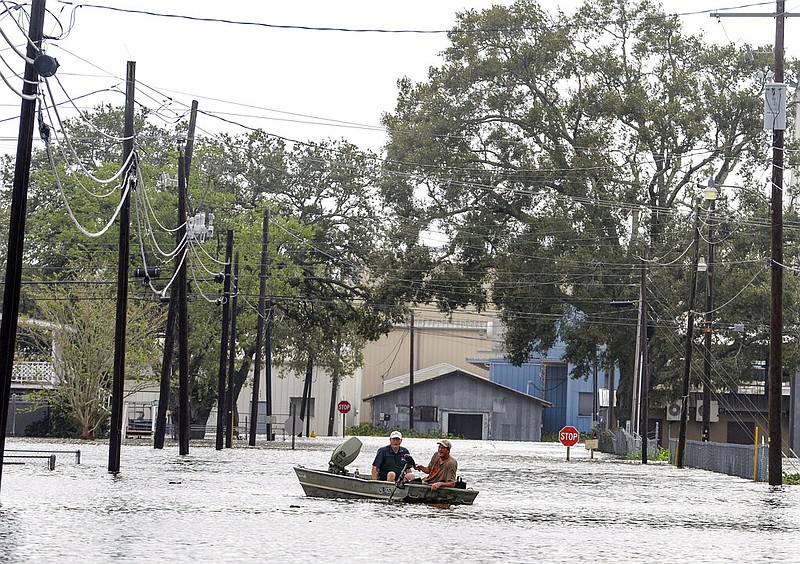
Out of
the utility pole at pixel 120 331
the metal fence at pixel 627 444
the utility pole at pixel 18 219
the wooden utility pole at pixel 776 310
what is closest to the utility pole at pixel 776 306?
the wooden utility pole at pixel 776 310

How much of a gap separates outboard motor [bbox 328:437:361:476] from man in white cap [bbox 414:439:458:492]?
55.4 inches

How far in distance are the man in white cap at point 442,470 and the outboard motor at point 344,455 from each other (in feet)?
4.61

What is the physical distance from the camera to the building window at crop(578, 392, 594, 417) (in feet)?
348

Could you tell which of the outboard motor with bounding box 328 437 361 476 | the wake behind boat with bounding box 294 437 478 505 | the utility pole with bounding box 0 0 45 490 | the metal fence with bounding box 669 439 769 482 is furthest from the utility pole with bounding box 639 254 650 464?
the utility pole with bounding box 0 0 45 490

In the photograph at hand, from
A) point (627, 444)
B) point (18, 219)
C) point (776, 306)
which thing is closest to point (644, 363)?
point (627, 444)

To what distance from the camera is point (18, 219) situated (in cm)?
2166

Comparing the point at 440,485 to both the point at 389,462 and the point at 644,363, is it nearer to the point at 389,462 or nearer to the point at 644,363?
the point at 389,462

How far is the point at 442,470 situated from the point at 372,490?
1.26m

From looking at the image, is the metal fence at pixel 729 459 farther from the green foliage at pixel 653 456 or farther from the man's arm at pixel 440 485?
the man's arm at pixel 440 485

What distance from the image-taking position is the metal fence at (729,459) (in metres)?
40.8

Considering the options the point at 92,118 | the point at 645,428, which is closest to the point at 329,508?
the point at 645,428

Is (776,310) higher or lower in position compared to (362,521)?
higher

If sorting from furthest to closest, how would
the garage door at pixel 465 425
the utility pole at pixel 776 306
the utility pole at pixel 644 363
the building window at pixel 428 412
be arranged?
the garage door at pixel 465 425 < the building window at pixel 428 412 < the utility pole at pixel 644 363 < the utility pole at pixel 776 306

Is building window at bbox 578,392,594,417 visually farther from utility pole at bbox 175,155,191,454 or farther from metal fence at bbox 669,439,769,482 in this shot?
utility pole at bbox 175,155,191,454
